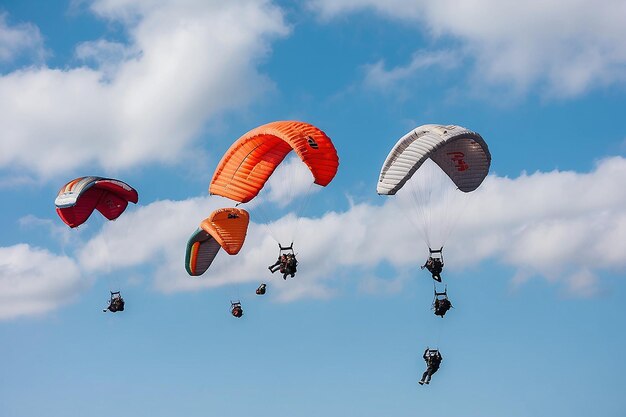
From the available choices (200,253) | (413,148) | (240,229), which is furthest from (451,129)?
(200,253)

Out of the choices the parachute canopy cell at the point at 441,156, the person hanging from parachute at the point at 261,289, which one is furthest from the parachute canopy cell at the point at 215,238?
the parachute canopy cell at the point at 441,156

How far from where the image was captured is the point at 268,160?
43.1 meters

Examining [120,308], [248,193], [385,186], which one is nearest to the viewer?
[385,186]

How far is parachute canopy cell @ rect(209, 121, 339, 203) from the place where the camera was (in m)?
40.1

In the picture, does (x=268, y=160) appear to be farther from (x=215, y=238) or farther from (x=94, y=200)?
(x=94, y=200)

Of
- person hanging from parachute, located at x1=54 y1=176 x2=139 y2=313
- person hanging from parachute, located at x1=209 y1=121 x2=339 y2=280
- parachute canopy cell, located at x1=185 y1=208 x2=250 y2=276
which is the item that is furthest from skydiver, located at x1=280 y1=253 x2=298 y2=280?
person hanging from parachute, located at x1=54 y1=176 x2=139 y2=313

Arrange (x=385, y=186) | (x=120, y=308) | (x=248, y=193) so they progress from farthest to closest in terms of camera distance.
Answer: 1. (x=120, y=308)
2. (x=248, y=193)
3. (x=385, y=186)

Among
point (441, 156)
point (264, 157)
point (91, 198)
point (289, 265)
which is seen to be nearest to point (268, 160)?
point (264, 157)

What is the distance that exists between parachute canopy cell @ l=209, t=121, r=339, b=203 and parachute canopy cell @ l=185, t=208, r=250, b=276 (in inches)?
188

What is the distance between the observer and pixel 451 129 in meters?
39.8

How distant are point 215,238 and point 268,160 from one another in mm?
5438

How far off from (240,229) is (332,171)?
823 centimetres

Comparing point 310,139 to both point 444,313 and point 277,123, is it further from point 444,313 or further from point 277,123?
point 444,313

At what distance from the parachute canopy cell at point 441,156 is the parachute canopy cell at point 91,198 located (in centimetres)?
1412
